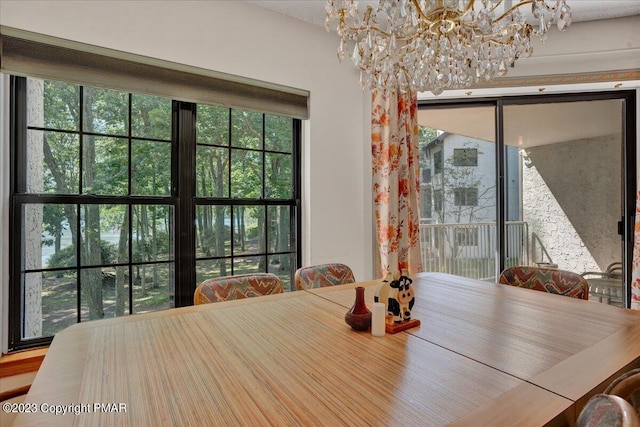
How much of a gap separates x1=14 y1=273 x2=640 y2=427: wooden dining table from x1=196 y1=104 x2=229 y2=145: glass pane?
54.0 inches

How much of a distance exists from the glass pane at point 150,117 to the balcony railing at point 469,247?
7.94 feet

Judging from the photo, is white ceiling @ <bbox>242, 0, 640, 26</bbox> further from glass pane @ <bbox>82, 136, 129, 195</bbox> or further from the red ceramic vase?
the red ceramic vase

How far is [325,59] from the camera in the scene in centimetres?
279

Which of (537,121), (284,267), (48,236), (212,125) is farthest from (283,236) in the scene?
(537,121)

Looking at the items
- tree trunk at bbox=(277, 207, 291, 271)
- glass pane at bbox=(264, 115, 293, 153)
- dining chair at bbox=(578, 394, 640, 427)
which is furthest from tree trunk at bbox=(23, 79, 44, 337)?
dining chair at bbox=(578, 394, 640, 427)

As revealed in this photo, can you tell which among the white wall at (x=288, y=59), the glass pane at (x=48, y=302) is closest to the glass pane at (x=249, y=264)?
the white wall at (x=288, y=59)

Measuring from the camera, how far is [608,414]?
0.52 meters

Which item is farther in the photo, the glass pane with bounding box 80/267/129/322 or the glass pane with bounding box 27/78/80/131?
the glass pane with bounding box 80/267/129/322

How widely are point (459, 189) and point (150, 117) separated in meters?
2.73

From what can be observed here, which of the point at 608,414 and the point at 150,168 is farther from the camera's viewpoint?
the point at 150,168

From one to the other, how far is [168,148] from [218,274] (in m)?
0.95

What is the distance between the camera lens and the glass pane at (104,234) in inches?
79.3

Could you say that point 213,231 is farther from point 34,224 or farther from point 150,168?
point 34,224

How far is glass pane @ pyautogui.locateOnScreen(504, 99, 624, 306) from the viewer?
9.96 feet
